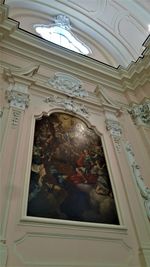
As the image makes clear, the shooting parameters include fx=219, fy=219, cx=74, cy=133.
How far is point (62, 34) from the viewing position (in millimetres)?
8555

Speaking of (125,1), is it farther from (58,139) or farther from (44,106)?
(58,139)

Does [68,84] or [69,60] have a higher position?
[69,60]

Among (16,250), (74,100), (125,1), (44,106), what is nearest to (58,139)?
(44,106)

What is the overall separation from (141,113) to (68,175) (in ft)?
11.3

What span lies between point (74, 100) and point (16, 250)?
12.8ft

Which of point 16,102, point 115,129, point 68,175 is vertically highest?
point 16,102

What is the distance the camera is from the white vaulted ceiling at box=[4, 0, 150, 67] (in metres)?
8.73

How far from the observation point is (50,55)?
6.60 meters

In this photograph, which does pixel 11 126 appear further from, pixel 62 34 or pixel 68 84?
pixel 62 34

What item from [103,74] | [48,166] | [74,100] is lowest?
[48,166]

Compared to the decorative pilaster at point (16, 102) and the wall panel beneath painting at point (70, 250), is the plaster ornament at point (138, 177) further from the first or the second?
the decorative pilaster at point (16, 102)

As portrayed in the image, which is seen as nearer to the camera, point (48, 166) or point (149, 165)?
point (48, 166)

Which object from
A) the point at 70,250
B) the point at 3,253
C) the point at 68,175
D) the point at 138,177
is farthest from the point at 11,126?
the point at 138,177

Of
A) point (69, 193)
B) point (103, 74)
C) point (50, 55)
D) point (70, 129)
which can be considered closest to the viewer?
point (69, 193)
